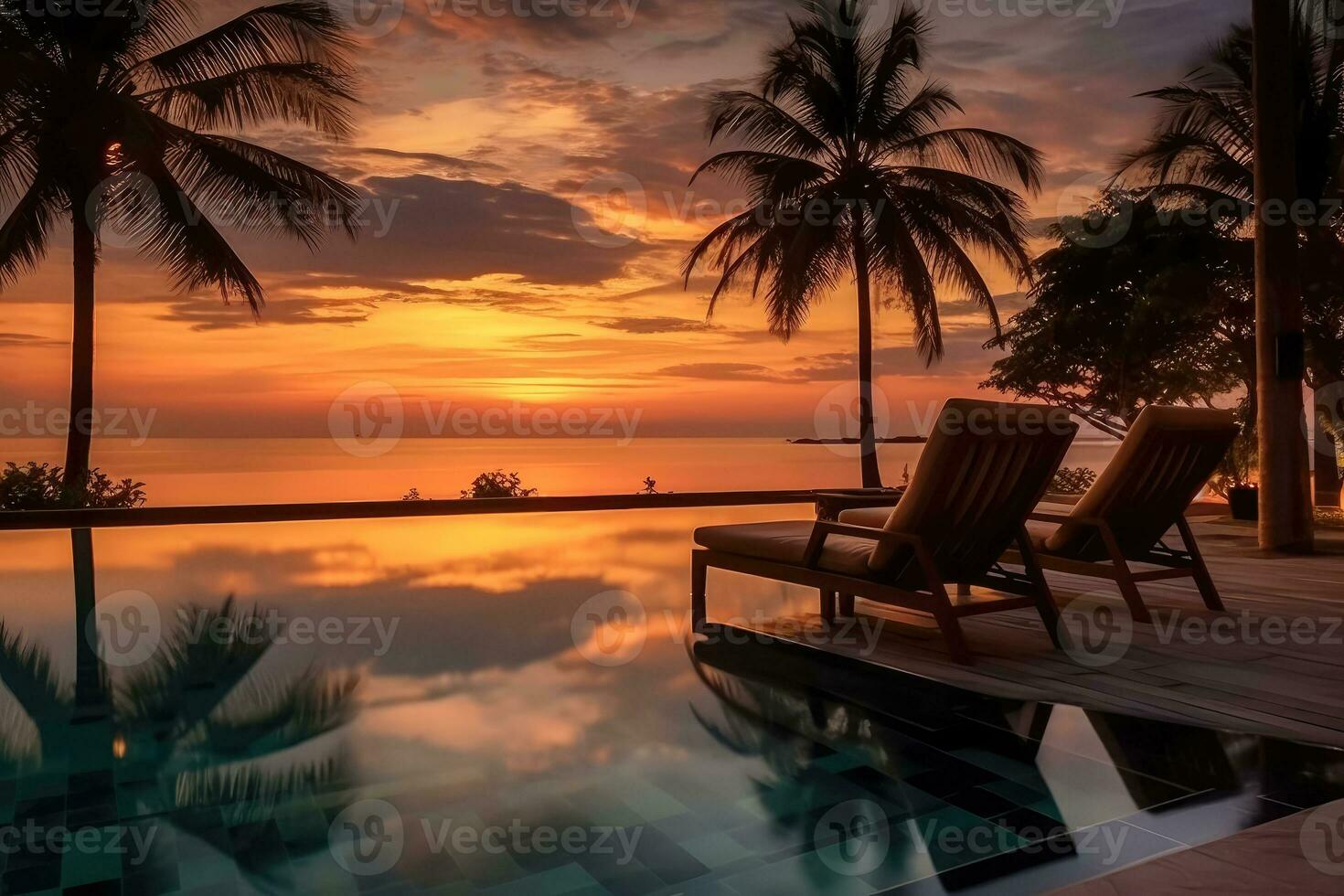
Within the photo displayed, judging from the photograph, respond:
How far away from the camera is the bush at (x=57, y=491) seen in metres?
8.68

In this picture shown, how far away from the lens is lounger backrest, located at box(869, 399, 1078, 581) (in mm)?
3340

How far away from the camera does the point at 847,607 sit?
14.6 ft

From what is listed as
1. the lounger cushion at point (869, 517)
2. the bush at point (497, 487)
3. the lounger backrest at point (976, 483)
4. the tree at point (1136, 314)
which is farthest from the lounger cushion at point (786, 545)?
the tree at point (1136, 314)

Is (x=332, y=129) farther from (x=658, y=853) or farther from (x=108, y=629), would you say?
(x=658, y=853)

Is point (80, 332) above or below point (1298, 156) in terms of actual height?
below

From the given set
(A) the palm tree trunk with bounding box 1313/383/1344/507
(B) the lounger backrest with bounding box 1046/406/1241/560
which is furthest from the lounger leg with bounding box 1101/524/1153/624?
(A) the palm tree trunk with bounding box 1313/383/1344/507

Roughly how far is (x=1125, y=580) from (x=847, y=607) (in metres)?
1.26

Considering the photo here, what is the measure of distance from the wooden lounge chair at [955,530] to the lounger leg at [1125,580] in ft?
1.68

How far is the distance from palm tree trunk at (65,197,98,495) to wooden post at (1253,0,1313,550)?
10.5 meters

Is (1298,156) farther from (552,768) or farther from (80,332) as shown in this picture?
(80,332)

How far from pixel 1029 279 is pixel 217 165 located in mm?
9835

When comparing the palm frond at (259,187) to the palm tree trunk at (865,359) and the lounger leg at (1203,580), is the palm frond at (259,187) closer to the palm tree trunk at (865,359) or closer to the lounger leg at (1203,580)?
the palm tree trunk at (865,359)

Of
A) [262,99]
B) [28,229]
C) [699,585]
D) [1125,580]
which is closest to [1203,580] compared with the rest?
[1125,580]

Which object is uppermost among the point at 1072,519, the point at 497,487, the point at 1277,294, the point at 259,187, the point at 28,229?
the point at 259,187
